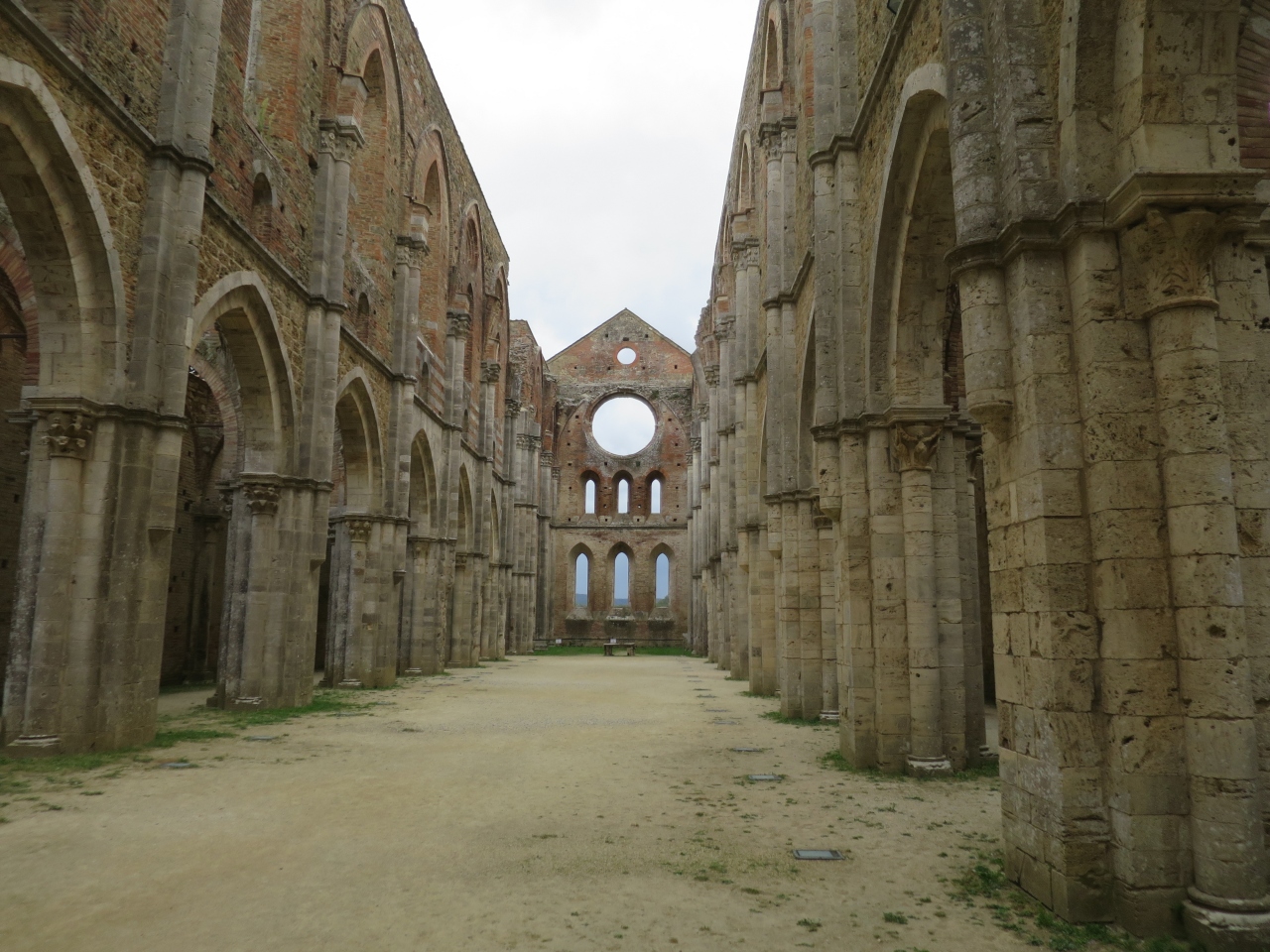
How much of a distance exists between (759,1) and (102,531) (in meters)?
15.7

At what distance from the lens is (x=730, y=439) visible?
2362cm

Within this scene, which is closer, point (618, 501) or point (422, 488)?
point (422, 488)

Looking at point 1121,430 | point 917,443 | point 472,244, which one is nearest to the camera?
point 1121,430

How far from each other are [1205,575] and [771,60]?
15148 millimetres

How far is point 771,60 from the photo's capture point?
1662 centimetres

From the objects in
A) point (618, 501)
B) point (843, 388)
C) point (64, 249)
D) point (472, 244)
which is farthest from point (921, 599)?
point (618, 501)

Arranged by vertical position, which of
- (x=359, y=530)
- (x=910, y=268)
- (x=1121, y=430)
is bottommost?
(x=1121, y=430)

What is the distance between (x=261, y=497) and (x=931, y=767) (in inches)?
427

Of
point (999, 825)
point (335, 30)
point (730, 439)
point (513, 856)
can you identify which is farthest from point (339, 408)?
point (999, 825)

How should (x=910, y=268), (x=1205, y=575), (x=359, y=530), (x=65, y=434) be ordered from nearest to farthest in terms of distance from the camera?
(x=1205, y=575), (x=910, y=268), (x=65, y=434), (x=359, y=530)

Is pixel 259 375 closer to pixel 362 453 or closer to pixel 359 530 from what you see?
pixel 362 453

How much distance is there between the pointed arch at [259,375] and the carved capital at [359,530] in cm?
365

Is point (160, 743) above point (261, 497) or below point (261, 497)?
below

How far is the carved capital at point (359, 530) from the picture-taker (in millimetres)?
17906
